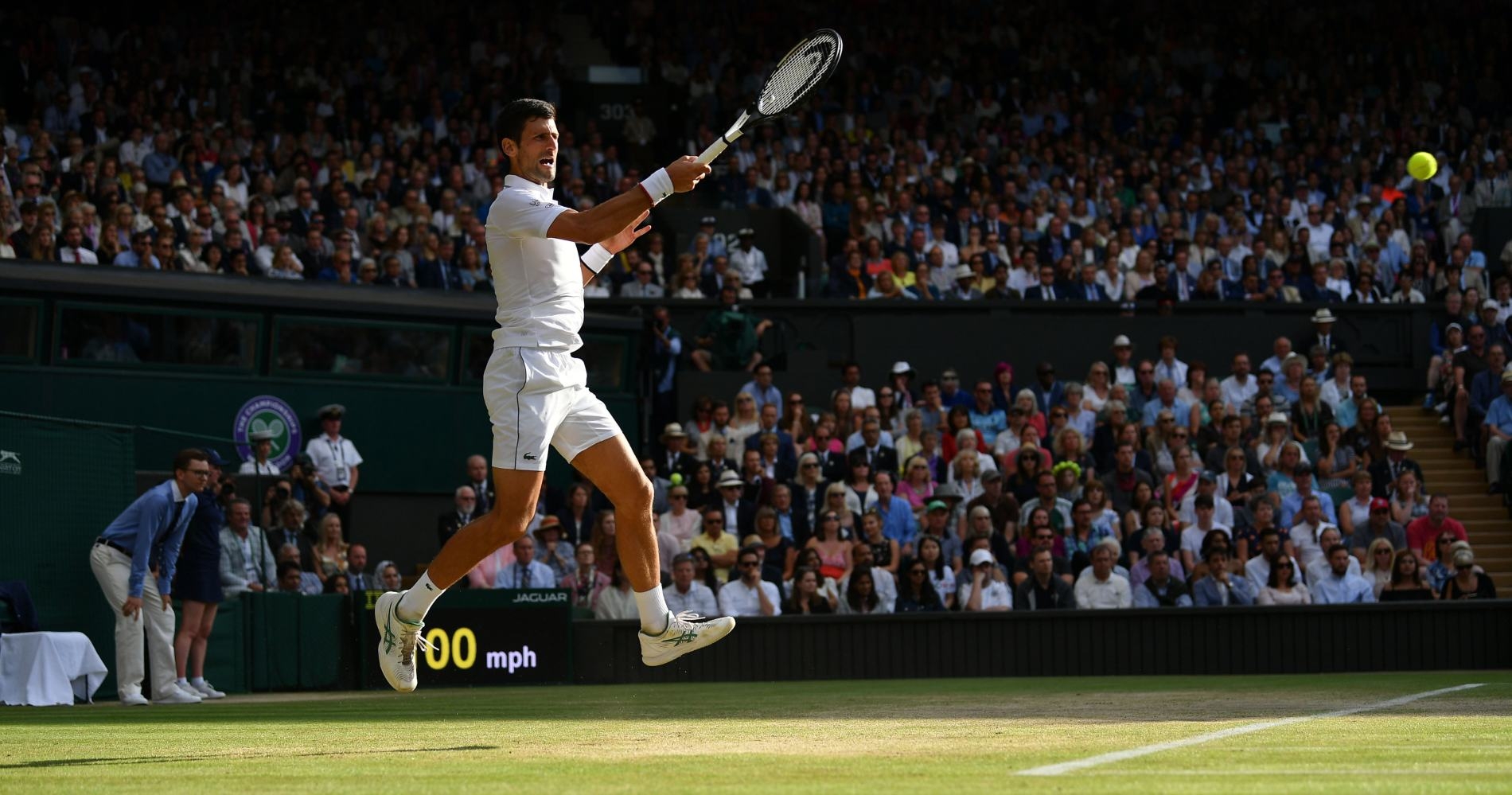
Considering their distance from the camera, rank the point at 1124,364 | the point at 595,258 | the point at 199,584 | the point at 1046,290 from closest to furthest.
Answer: the point at 595,258 < the point at 199,584 < the point at 1124,364 < the point at 1046,290

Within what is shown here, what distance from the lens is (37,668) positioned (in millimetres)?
13273

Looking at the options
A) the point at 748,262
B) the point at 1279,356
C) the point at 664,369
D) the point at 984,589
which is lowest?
the point at 984,589

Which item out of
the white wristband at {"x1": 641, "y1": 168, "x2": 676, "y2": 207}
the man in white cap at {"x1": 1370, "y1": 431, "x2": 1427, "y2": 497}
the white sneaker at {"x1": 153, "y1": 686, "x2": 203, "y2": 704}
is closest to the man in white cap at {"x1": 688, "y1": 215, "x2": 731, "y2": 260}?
the man in white cap at {"x1": 1370, "y1": 431, "x2": 1427, "y2": 497}

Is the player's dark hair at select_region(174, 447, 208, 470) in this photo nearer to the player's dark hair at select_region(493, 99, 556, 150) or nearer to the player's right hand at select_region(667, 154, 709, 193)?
the player's dark hair at select_region(493, 99, 556, 150)

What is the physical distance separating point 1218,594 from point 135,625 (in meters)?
9.25

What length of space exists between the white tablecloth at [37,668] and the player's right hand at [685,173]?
7.65 meters

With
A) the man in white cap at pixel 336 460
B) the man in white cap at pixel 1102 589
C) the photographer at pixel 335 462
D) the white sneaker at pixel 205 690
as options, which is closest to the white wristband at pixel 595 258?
the white sneaker at pixel 205 690

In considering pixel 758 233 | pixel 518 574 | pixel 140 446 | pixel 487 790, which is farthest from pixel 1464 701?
pixel 758 233

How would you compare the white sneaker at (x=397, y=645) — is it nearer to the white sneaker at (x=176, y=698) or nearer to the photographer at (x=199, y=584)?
the white sneaker at (x=176, y=698)

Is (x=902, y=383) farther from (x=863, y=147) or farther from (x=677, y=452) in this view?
(x=863, y=147)

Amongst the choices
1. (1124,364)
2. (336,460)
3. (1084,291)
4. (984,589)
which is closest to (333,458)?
(336,460)

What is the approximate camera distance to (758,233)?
977 inches

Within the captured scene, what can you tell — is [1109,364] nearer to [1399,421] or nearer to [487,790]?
[1399,421]

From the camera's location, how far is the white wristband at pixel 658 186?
7.47 metres
